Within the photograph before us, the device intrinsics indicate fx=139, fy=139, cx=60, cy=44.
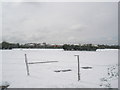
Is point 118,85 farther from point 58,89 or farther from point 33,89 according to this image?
point 33,89

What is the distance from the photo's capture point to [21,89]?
17.1 ft

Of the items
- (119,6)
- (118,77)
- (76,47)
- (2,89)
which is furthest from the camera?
(76,47)

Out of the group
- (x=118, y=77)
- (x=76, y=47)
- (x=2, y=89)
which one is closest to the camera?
(x=2, y=89)

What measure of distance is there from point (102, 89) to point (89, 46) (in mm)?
36289

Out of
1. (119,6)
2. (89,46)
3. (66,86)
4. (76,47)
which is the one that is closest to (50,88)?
(66,86)

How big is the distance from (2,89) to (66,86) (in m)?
2.38

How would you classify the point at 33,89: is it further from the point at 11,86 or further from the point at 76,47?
the point at 76,47

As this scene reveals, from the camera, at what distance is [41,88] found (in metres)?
5.29

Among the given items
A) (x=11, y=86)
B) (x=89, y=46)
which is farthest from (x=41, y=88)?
(x=89, y=46)

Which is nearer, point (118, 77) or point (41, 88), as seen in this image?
point (41, 88)

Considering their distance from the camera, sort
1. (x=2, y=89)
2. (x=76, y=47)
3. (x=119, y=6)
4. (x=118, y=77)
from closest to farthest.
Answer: (x=2, y=89) → (x=119, y=6) → (x=118, y=77) → (x=76, y=47)

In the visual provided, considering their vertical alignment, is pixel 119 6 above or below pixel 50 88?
above

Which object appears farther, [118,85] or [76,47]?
[76,47]

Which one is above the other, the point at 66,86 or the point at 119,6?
the point at 119,6
